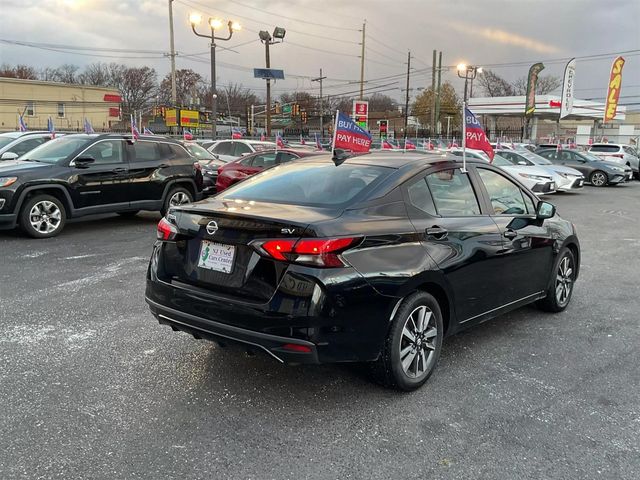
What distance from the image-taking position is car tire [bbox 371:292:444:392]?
11.4ft

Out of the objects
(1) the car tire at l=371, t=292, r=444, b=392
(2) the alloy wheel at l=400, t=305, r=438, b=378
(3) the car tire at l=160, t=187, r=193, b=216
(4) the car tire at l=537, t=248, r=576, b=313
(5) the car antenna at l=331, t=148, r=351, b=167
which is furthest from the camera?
(3) the car tire at l=160, t=187, r=193, b=216

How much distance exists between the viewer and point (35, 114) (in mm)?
57125

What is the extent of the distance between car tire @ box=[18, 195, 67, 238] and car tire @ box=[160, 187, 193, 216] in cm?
196

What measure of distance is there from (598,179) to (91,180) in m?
21.0

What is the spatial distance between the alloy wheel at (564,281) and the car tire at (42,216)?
24.5ft

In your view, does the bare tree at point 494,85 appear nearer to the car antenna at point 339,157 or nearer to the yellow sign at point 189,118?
the yellow sign at point 189,118

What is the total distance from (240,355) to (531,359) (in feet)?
7.44

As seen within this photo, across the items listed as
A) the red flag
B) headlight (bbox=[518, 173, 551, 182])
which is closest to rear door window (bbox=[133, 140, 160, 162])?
the red flag

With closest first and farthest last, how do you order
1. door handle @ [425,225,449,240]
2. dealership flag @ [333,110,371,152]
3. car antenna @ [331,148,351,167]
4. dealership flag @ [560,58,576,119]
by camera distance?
door handle @ [425,225,449,240] < car antenna @ [331,148,351,167] < dealership flag @ [333,110,371,152] < dealership flag @ [560,58,576,119]

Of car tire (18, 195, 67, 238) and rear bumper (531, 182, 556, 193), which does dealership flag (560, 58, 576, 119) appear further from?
car tire (18, 195, 67, 238)

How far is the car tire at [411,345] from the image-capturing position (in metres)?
3.47

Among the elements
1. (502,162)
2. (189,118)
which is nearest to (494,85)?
(189,118)

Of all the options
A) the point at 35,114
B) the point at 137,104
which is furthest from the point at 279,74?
the point at 137,104

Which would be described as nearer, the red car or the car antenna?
the car antenna
